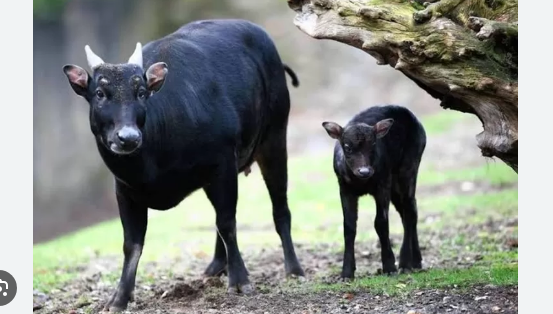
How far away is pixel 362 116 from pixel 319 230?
570cm

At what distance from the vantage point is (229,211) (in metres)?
9.18

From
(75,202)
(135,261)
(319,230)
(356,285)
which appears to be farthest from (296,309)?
(75,202)

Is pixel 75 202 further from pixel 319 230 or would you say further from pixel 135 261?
pixel 135 261

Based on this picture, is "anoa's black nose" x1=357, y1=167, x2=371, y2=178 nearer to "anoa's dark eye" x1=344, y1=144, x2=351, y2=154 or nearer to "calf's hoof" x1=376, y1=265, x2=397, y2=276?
"anoa's dark eye" x1=344, y1=144, x2=351, y2=154

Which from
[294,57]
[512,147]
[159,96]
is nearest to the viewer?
[512,147]

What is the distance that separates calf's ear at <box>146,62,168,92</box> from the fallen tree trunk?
4.53 feet

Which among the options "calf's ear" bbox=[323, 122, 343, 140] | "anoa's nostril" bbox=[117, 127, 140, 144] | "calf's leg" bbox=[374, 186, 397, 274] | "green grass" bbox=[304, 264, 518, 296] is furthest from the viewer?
"calf's leg" bbox=[374, 186, 397, 274]

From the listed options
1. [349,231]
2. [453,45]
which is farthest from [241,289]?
[453,45]

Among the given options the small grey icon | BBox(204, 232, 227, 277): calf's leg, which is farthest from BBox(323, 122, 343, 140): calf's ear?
the small grey icon

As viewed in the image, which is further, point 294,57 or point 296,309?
point 294,57

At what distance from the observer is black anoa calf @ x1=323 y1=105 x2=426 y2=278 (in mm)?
9414

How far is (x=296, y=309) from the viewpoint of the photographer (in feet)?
26.5

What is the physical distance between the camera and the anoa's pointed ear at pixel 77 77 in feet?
26.1

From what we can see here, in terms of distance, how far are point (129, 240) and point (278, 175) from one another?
2.36 m
